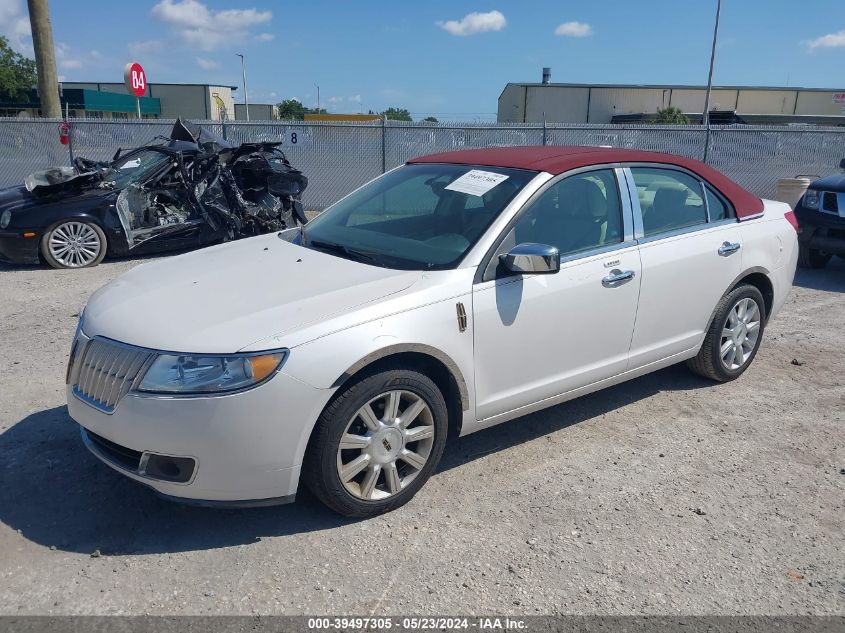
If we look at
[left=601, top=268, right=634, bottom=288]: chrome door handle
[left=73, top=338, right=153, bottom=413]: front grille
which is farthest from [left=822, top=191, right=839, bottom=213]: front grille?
[left=73, top=338, right=153, bottom=413]: front grille

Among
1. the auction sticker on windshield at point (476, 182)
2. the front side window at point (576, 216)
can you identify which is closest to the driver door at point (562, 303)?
the front side window at point (576, 216)

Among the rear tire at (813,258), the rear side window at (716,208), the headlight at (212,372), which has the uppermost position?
the rear side window at (716,208)

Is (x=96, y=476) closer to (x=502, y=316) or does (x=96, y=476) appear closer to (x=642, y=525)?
(x=502, y=316)

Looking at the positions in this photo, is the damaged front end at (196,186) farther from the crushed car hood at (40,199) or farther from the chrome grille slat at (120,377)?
the chrome grille slat at (120,377)

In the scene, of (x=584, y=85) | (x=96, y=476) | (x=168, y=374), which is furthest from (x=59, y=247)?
(x=584, y=85)

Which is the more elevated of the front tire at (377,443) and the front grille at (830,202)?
the front grille at (830,202)

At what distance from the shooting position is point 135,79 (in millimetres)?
15789

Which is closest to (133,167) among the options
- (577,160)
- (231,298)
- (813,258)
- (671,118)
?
Answer: (231,298)

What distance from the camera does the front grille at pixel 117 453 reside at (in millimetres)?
3038

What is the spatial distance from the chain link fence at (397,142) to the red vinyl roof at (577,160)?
27.7ft

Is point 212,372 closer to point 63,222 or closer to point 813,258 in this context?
point 63,222

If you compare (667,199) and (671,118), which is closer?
(667,199)

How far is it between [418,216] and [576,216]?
36.9 inches

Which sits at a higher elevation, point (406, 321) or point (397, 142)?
point (397, 142)
